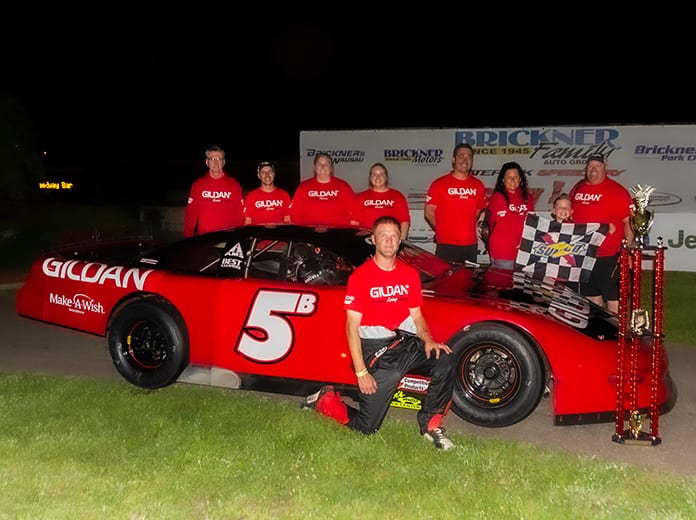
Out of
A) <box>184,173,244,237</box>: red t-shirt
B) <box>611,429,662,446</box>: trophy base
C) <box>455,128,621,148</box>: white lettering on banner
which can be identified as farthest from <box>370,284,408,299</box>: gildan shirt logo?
<box>455,128,621,148</box>: white lettering on banner

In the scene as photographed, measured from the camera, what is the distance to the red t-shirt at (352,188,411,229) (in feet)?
22.9

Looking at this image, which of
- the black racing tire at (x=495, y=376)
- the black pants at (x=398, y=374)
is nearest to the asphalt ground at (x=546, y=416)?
the black racing tire at (x=495, y=376)

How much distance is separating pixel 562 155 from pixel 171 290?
8.12 metres

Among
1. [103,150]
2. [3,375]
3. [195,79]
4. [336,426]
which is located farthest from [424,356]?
[195,79]

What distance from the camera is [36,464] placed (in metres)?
4.02

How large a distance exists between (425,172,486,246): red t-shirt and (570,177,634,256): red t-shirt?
0.95m

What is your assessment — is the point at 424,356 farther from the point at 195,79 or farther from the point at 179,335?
the point at 195,79

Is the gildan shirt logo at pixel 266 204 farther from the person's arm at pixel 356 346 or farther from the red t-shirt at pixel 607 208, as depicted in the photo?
the person's arm at pixel 356 346

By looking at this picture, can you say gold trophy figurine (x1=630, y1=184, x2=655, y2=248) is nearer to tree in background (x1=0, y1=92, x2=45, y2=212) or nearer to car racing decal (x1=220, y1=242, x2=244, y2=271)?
car racing decal (x1=220, y1=242, x2=244, y2=271)

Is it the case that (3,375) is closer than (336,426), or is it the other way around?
(336,426)

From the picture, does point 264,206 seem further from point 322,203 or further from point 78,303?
point 78,303

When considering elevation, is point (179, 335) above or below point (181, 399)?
above

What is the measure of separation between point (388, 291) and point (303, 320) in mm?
828

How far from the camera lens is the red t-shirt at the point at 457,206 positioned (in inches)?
266
